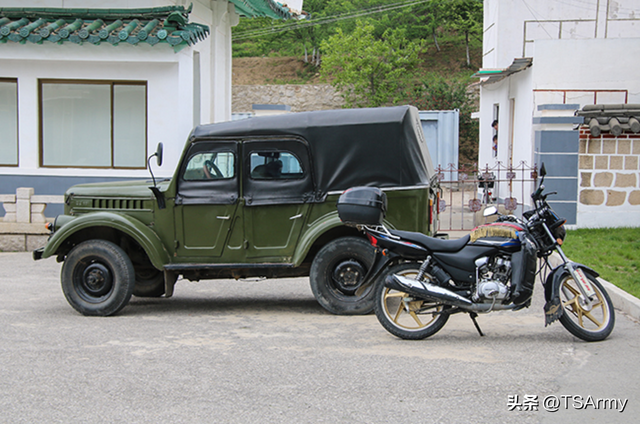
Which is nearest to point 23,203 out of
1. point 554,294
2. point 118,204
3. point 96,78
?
point 96,78

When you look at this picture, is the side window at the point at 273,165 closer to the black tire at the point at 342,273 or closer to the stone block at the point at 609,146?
the black tire at the point at 342,273

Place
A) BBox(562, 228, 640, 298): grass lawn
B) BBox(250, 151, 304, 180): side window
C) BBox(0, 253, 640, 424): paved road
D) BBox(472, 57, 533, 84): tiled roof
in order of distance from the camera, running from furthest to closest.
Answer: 1. BBox(472, 57, 533, 84): tiled roof
2. BBox(562, 228, 640, 298): grass lawn
3. BBox(250, 151, 304, 180): side window
4. BBox(0, 253, 640, 424): paved road

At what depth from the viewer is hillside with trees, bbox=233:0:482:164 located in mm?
33906

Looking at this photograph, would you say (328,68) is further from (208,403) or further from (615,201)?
(208,403)

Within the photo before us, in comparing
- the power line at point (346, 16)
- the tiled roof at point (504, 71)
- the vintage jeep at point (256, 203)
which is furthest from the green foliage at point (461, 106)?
the vintage jeep at point (256, 203)

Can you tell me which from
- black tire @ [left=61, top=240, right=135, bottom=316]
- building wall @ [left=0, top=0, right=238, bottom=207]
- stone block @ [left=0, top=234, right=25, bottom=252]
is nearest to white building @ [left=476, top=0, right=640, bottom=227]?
Result: building wall @ [left=0, top=0, right=238, bottom=207]

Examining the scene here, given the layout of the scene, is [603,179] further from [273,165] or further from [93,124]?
[93,124]

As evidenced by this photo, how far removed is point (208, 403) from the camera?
15.0 feet

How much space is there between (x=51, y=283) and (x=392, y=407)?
21.7ft

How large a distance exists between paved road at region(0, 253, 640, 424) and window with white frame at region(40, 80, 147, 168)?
19.4 ft

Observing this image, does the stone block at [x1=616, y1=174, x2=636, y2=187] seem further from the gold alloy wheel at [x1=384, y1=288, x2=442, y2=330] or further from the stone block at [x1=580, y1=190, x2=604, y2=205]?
the gold alloy wheel at [x1=384, y1=288, x2=442, y2=330]

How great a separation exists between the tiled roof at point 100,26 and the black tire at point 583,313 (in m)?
8.25

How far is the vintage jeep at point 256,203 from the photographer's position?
7.31 m

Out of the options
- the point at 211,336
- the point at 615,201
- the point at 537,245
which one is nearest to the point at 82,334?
the point at 211,336
